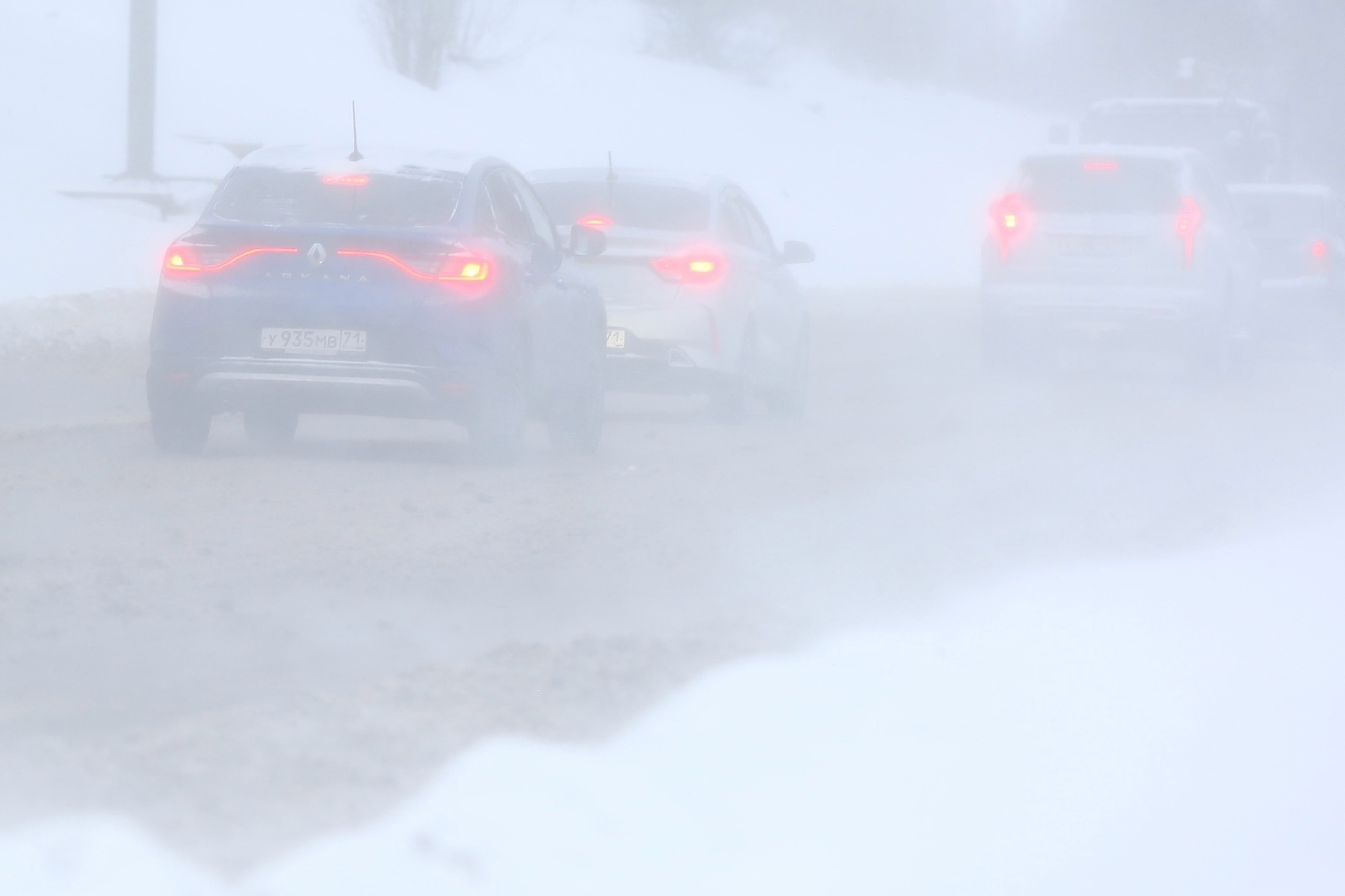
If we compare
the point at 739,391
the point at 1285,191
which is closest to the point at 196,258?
the point at 739,391

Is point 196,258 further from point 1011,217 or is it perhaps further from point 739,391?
point 1011,217

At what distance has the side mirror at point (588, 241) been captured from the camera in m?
10.6

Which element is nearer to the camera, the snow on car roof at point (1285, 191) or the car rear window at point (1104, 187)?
the car rear window at point (1104, 187)

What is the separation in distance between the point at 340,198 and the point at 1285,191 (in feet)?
47.2

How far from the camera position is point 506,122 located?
39719 mm

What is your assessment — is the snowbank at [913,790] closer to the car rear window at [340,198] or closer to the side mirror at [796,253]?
the car rear window at [340,198]

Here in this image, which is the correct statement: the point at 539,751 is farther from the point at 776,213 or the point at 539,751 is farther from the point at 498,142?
the point at 776,213

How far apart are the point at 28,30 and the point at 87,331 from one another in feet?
49.3

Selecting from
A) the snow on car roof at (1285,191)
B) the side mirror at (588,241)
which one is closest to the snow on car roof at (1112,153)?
the snow on car roof at (1285,191)

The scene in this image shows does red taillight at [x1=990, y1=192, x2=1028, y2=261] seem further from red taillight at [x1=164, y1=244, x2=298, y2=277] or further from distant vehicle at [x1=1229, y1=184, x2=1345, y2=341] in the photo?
red taillight at [x1=164, y1=244, x2=298, y2=277]

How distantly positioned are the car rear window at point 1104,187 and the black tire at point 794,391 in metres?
3.35

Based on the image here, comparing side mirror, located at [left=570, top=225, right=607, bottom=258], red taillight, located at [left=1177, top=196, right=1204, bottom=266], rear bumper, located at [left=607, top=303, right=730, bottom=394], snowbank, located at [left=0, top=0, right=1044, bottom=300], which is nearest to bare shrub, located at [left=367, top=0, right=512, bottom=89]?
snowbank, located at [left=0, top=0, right=1044, bottom=300]


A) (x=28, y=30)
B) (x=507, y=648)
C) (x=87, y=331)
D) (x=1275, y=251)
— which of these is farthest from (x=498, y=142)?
(x=507, y=648)

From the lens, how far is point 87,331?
53.5 feet
